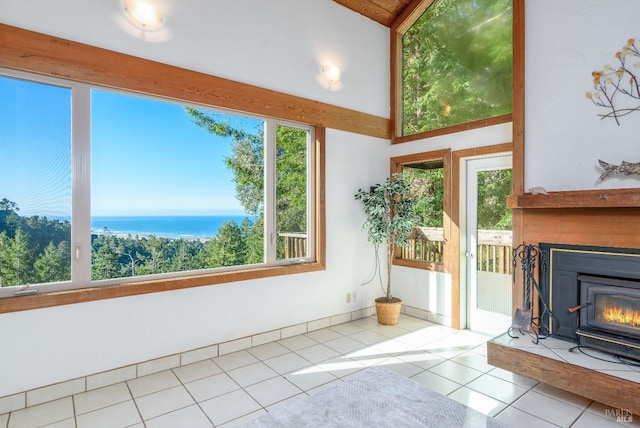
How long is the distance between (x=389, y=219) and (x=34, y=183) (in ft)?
11.5

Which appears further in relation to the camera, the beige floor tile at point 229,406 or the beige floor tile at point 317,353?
the beige floor tile at point 317,353

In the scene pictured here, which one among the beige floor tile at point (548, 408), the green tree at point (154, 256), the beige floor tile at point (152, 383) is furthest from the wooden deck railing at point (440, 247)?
the beige floor tile at point (152, 383)

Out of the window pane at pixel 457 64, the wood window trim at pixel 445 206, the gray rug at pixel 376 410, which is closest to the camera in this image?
the gray rug at pixel 376 410

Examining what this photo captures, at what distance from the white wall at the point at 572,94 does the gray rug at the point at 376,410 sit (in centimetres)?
202

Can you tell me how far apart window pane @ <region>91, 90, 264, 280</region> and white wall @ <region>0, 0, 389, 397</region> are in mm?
371

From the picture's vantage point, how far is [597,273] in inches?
107

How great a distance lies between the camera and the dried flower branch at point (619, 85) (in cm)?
258

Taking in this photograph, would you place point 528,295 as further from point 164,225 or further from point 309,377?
point 164,225

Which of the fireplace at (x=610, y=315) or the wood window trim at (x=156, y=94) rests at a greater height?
the wood window trim at (x=156, y=94)

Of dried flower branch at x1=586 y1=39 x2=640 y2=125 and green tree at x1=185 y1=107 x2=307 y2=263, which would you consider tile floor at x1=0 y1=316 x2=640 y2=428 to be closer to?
green tree at x1=185 y1=107 x2=307 y2=263

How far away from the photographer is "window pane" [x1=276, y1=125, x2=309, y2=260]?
3906mm

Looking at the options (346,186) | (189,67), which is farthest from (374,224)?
(189,67)

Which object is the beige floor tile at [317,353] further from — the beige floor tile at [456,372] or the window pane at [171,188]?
the window pane at [171,188]

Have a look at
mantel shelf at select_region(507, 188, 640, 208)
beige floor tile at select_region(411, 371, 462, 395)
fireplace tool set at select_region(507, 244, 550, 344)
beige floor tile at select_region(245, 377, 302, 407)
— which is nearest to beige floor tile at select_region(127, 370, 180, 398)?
beige floor tile at select_region(245, 377, 302, 407)
